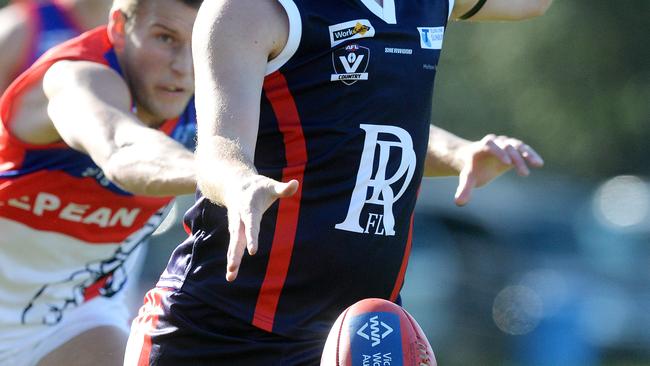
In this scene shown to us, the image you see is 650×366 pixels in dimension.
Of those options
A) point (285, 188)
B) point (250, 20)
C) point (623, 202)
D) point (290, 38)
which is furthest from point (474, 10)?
point (623, 202)

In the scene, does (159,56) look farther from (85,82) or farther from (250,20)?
Result: (250,20)

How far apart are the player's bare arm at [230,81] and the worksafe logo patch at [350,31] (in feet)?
0.53

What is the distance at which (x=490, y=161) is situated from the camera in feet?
13.5

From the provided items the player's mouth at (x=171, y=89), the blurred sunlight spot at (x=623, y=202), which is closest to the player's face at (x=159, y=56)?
the player's mouth at (x=171, y=89)

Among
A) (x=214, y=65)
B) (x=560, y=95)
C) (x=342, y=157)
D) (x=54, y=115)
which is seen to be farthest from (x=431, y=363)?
(x=560, y=95)

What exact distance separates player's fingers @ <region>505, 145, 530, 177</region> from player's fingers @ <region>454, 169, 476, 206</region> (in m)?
0.17

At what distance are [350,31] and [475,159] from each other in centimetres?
67

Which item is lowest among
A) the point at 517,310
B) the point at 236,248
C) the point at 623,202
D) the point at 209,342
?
the point at 517,310

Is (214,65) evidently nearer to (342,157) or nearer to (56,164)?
(342,157)

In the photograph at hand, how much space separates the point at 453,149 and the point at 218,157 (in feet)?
4.11

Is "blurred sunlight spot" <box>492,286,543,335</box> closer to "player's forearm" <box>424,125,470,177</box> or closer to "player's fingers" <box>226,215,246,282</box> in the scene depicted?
"player's forearm" <box>424,125,470,177</box>

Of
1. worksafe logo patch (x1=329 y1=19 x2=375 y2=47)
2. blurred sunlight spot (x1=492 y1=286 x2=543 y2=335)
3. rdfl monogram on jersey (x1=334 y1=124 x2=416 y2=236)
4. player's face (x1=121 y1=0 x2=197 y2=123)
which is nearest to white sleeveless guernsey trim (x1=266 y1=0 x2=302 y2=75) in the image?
worksafe logo patch (x1=329 y1=19 x2=375 y2=47)

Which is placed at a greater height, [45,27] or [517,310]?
[45,27]

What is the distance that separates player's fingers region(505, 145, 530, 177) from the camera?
12.9 feet
